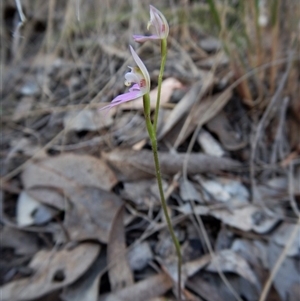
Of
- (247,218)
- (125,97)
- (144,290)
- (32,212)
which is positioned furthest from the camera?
(32,212)

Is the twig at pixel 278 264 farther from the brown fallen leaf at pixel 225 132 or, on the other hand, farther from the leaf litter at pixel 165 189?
the brown fallen leaf at pixel 225 132

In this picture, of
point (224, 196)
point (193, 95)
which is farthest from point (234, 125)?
point (224, 196)

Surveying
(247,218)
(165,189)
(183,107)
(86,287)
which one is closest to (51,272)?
(86,287)

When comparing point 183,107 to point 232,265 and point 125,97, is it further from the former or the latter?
point 125,97

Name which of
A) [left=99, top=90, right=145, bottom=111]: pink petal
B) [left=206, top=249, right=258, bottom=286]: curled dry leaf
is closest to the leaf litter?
[left=206, top=249, right=258, bottom=286]: curled dry leaf

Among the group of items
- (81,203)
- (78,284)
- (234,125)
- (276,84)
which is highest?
(276,84)

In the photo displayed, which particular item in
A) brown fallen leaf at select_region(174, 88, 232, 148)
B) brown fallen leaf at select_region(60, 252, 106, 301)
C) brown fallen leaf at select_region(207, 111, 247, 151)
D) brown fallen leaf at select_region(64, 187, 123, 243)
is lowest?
brown fallen leaf at select_region(60, 252, 106, 301)

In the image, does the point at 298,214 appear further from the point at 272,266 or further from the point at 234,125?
the point at 234,125

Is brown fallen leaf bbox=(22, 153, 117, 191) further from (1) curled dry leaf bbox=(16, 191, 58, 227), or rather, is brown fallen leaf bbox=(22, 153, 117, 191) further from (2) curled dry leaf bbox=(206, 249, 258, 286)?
(2) curled dry leaf bbox=(206, 249, 258, 286)
